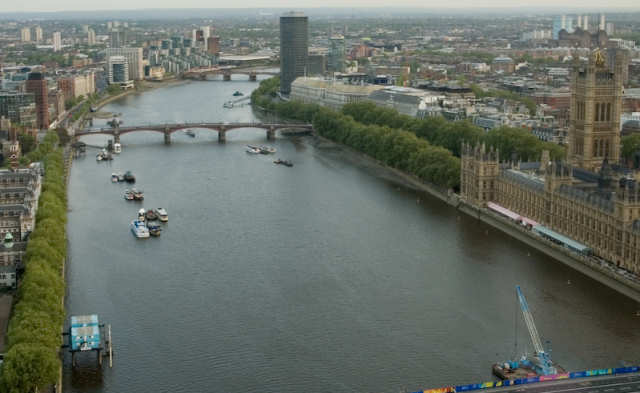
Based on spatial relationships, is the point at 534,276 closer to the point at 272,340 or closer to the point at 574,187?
the point at 574,187

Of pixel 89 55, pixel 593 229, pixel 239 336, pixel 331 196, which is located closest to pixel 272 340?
pixel 239 336

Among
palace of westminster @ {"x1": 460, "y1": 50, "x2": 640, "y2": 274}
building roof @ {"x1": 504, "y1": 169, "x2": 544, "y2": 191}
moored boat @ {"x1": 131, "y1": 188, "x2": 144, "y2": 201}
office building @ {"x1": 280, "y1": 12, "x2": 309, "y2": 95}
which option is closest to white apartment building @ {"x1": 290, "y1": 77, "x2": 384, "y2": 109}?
office building @ {"x1": 280, "y1": 12, "x2": 309, "y2": 95}

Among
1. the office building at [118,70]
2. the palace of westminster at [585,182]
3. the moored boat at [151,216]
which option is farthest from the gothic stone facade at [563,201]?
the office building at [118,70]

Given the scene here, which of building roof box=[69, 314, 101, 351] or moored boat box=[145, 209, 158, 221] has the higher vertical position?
moored boat box=[145, 209, 158, 221]

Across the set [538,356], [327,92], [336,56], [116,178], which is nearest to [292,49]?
[327,92]

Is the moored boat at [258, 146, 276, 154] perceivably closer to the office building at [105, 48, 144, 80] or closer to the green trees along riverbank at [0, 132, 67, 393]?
the green trees along riverbank at [0, 132, 67, 393]

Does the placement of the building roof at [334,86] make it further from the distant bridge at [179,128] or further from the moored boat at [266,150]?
the moored boat at [266,150]
